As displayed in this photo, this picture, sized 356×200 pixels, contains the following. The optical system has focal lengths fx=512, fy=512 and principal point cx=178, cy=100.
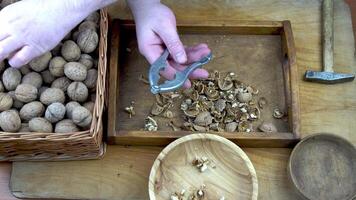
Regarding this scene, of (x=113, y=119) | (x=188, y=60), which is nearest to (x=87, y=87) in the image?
(x=113, y=119)

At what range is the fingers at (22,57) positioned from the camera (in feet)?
2.52

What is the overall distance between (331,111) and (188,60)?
0.27 m

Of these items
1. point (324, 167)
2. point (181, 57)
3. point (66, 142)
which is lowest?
point (324, 167)

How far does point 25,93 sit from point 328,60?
527 mm

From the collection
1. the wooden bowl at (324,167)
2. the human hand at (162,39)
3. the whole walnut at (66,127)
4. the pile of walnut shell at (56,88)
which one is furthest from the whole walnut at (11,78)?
the wooden bowl at (324,167)

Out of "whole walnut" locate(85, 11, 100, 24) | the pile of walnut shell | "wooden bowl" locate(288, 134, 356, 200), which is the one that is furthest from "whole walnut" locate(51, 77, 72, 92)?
"wooden bowl" locate(288, 134, 356, 200)

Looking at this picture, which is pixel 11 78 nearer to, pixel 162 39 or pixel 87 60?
pixel 87 60

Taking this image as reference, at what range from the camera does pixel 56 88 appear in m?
0.82

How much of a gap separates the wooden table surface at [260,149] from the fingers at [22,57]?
188 mm

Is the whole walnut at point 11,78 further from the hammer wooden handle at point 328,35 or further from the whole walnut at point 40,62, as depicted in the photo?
the hammer wooden handle at point 328,35

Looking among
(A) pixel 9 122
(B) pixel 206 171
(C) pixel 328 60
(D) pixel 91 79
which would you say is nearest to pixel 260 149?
(B) pixel 206 171

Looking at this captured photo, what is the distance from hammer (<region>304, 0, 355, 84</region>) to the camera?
2.98 feet

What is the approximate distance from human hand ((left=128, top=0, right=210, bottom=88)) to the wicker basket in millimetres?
64

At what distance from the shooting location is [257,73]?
0.93 meters
